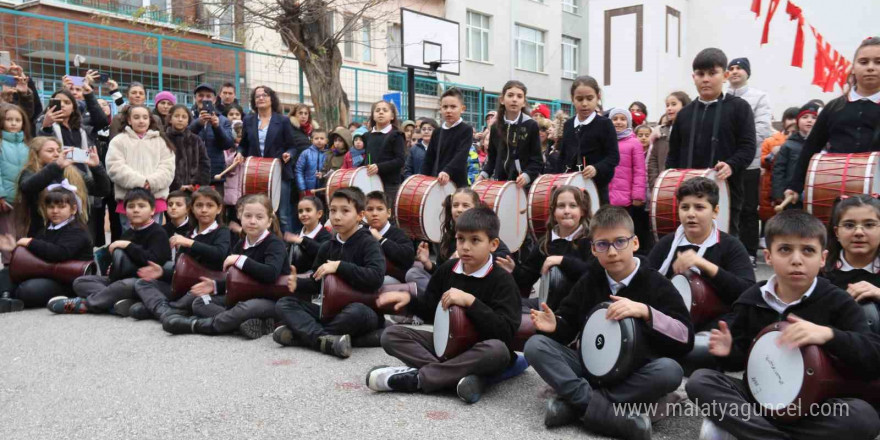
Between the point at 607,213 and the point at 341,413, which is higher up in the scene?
the point at 607,213

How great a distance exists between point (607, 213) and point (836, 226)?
3.46ft

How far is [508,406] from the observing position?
314 cm

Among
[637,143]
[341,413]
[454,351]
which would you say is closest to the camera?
[341,413]

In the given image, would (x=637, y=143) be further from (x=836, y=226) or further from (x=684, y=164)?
(x=836, y=226)

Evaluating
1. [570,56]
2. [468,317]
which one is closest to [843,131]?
[468,317]

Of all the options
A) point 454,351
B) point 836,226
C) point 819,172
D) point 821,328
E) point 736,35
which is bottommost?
point 454,351

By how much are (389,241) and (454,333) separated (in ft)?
5.54

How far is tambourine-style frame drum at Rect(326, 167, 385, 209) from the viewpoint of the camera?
6.70m

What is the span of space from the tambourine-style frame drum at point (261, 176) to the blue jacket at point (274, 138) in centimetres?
17

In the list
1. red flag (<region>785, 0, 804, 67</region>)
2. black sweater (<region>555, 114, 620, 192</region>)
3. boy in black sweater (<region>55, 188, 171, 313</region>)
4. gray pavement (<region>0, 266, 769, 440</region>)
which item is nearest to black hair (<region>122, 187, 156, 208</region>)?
boy in black sweater (<region>55, 188, 171, 313</region>)

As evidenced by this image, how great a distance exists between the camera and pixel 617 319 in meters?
2.75

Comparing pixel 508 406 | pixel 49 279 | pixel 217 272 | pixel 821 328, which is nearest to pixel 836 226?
pixel 821 328

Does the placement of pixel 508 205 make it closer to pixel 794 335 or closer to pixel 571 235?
pixel 571 235

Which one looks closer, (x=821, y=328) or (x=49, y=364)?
(x=821, y=328)
